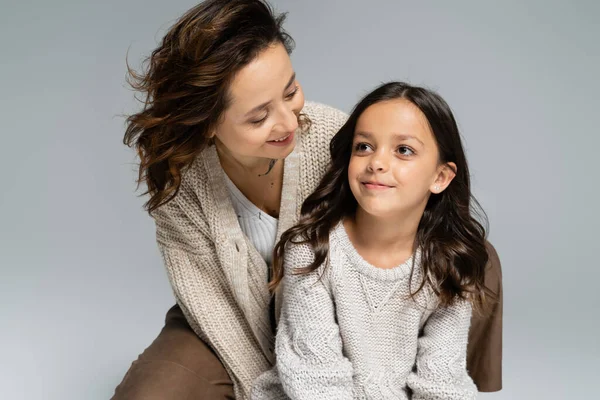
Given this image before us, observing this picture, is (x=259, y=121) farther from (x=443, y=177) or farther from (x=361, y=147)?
(x=443, y=177)

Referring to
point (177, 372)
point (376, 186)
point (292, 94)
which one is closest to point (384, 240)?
point (376, 186)

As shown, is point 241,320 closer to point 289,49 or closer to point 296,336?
point 296,336

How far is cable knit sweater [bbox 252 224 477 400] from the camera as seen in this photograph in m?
1.88

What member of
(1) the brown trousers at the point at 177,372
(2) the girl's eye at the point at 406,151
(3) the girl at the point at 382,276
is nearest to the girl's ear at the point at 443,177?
(3) the girl at the point at 382,276

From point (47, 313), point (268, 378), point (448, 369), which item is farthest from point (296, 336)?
point (47, 313)

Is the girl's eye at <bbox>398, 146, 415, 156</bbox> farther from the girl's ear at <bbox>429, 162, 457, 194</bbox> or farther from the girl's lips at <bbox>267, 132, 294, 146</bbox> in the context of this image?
the girl's lips at <bbox>267, 132, 294, 146</bbox>

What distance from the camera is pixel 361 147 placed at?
6.04 feet

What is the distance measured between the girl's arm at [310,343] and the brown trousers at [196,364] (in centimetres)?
33

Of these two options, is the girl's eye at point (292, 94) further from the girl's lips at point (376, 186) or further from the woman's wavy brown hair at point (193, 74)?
the girl's lips at point (376, 186)

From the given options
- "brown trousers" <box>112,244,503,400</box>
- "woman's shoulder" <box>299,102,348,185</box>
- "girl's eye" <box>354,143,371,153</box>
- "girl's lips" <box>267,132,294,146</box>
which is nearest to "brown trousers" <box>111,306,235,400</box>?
"brown trousers" <box>112,244,503,400</box>

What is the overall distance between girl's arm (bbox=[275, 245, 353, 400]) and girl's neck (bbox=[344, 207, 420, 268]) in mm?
124

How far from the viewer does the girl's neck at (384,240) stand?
1.90 m

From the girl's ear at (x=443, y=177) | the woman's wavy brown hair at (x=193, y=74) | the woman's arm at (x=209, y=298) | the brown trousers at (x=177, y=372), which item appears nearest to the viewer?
the woman's wavy brown hair at (x=193, y=74)

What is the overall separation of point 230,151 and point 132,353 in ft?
3.33
